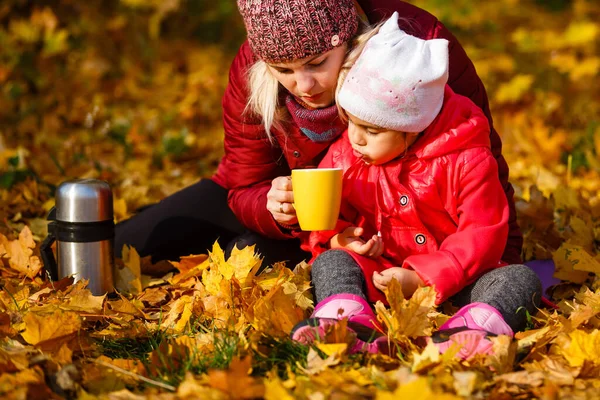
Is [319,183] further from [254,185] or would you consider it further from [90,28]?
[90,28]

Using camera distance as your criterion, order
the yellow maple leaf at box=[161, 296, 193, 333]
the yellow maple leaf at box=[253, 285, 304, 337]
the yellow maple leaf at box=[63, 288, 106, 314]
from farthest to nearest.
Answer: the yellow maple leaf at box=[63, 288, 106, 314] < the yellow maple leaf at box=[161, 296, 193, 333] < the yellow maple leaf at box=[253, 285, 304, 337]

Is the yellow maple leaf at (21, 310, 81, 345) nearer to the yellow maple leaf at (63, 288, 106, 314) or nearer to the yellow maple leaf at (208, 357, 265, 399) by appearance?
the yellow maple leaf at (63, 288, 106, 314)

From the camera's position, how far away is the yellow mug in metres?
2.56

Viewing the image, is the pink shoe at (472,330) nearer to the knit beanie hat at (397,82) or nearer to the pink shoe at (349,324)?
the pink shoe at (349,324)

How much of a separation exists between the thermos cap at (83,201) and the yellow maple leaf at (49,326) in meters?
0.74

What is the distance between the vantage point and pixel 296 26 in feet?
8.84

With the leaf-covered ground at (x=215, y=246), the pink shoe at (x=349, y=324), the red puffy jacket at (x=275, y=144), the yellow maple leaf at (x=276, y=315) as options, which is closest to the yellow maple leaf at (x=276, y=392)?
the leaf-covered ground at (x=215, y=246)

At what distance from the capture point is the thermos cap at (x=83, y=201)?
10.1 feet

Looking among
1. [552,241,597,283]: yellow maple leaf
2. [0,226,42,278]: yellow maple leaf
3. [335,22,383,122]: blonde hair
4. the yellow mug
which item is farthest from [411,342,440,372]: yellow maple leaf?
[0,226,42,278]: yellow maple leaf

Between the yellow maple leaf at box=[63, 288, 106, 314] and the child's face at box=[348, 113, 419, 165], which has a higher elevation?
the child's face at box=[348, 113, 419, 165]

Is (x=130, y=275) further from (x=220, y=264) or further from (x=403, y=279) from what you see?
(x=403, y=279)

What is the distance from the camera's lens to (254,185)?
3.36 metres

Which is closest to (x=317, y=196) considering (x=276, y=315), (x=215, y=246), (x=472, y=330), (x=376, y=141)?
(x=376, y=141)

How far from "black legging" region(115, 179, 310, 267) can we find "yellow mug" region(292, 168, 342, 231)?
995mm
